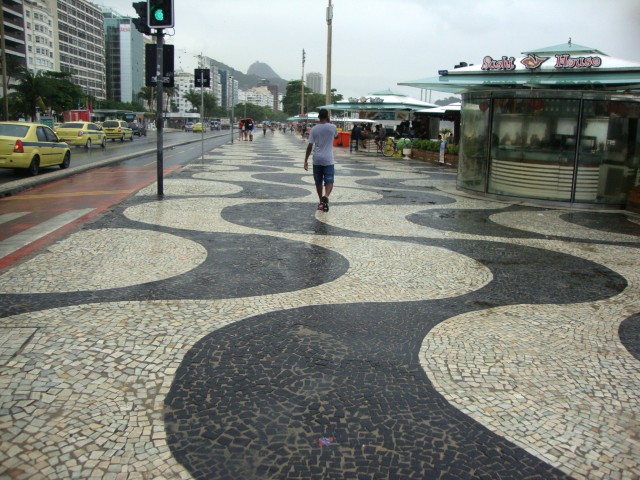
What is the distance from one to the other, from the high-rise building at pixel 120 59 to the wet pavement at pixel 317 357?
7215 inches

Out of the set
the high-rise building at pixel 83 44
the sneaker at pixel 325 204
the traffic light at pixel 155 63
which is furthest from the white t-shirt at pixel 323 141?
the high-rise building at pixel 83 44

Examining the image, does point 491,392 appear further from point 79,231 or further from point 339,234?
point 79,231

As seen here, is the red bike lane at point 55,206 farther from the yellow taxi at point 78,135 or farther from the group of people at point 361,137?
the group of people at point 361,137

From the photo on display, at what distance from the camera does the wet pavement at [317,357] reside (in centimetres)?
286

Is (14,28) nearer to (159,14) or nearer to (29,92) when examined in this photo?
(29,92)

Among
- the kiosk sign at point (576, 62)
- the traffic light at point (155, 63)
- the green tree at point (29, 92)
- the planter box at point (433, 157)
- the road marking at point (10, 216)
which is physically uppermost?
the green tree at point (29, 92)

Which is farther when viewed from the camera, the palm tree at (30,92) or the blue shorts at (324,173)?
the palm tree at (30,92)

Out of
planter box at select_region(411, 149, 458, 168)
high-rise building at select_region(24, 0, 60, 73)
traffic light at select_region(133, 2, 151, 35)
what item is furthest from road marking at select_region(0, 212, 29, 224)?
high-rise building at select_region(24, 0, 60, 73)

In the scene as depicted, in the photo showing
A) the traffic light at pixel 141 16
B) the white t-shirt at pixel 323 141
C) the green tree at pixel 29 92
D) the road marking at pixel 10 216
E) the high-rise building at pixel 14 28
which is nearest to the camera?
the road marking at pixel 10 216

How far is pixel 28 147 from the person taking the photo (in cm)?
1568

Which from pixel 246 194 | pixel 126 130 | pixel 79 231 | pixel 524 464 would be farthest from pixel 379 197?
pixel 126 130

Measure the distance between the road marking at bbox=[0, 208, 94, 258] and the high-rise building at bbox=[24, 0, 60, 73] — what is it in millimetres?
111460

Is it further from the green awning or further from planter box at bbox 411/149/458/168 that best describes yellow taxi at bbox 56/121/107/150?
the green awning

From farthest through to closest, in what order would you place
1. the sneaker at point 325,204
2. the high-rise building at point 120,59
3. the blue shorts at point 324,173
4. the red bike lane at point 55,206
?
the high-rise building at point 120,59 < the sneaker at point 325,204 < the blue shorts at point 324,173 < the red bike lane at point 55,206
